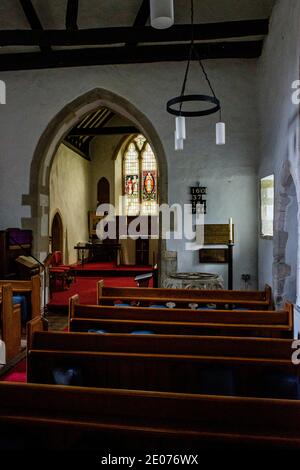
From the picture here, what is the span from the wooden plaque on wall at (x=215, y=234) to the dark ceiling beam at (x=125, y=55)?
273cm

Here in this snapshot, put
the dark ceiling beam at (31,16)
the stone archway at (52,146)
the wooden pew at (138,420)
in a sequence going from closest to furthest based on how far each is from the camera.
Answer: the wooden pew at (138,420), the dark ceiling beam at (31,16), the stone archway at (52,146)

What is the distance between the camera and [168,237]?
22.5 ft

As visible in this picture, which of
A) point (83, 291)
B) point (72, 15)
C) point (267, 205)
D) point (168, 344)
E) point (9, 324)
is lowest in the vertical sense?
point (83, 291)

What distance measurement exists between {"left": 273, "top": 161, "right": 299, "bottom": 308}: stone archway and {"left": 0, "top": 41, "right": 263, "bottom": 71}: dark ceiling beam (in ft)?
8.69

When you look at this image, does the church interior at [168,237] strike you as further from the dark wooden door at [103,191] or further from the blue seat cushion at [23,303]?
the dark wooden door at [103,191]

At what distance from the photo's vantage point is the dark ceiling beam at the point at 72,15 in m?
5.74

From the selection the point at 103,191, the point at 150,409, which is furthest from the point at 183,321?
the point at 103,191

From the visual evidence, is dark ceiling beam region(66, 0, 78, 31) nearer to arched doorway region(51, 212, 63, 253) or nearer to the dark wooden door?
arched doorway region(51, 212, 63, 253)

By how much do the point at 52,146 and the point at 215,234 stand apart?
3365mm

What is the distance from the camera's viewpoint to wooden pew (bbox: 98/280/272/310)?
4168mm

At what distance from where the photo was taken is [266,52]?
234 inches

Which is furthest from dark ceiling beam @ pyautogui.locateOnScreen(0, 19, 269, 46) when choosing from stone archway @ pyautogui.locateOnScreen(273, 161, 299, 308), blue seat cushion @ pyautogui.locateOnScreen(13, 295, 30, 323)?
blue seat cushion @ pyautogui.locateOnScreen(13, 295, 30, 323)

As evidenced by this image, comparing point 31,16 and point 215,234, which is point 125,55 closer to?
point 31,16

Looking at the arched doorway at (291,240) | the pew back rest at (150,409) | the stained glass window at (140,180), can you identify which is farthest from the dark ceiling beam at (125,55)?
the stained glass window at (140,180)
